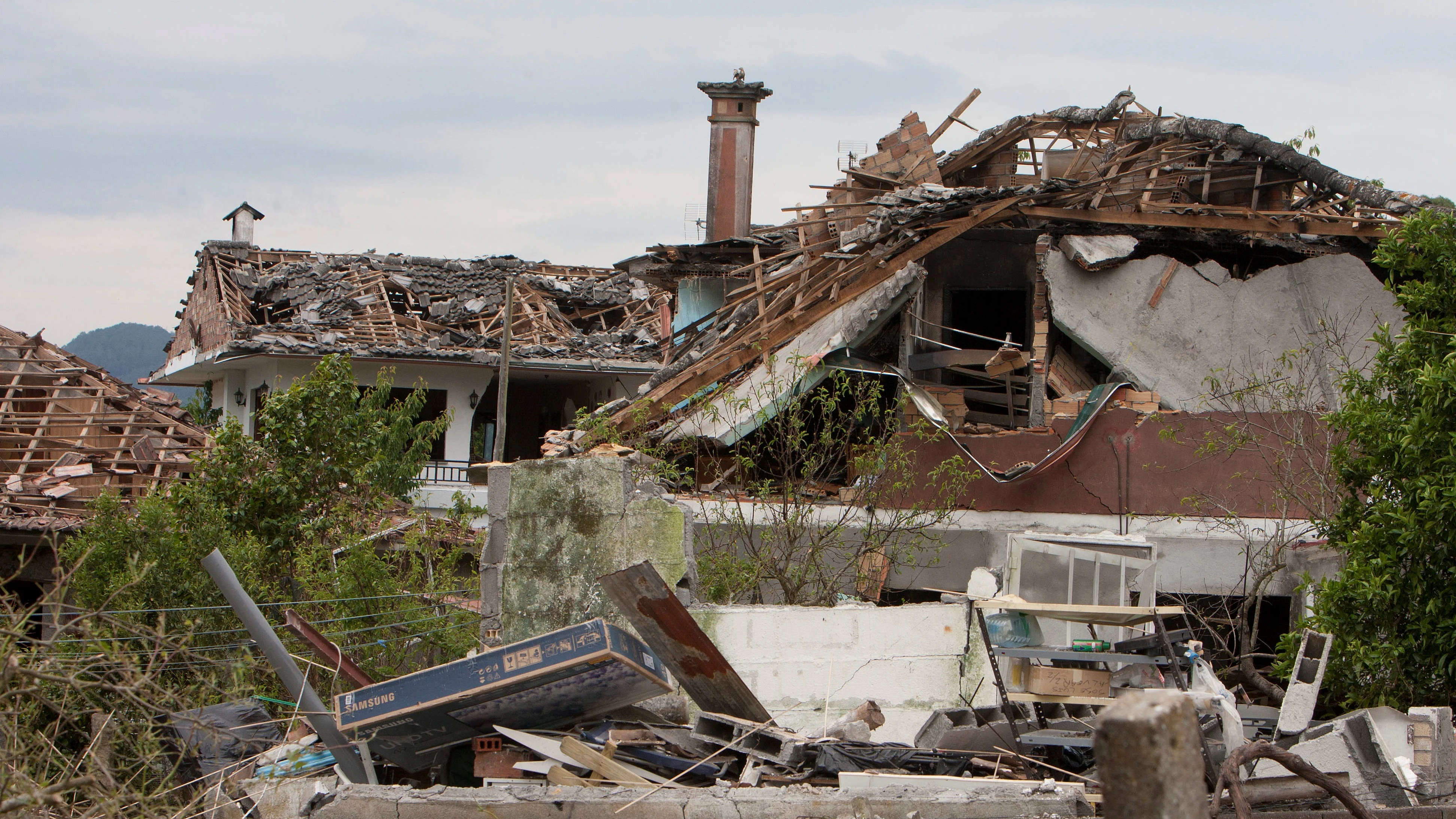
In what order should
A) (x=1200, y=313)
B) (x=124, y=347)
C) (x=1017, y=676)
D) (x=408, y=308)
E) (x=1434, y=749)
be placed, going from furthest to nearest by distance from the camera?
(x=124, y=347), (x=408, y=308), (x=1200, y=313), (x=1017, y=676), (x=1434, y=749)

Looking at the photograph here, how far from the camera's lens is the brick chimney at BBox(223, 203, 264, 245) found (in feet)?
92.5

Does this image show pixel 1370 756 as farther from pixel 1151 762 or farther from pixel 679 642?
pixel 1151 762

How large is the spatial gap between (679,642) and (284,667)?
7.62ft

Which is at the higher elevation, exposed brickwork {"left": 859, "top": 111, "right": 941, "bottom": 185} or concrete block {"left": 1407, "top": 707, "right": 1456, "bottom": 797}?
exposed brickwork {"left": 859, "top": 111, "right": 941, "bottom": 185}

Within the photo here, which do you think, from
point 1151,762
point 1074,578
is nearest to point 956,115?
point 1074,578

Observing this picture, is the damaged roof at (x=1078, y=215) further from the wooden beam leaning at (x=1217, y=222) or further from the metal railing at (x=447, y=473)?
the metal railing at (x=447, y=473)

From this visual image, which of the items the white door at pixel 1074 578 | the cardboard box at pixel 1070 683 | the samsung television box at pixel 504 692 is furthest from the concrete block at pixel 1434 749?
the samsung television box at pixel 504 692

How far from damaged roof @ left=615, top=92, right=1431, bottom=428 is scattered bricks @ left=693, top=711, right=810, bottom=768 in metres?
4.61

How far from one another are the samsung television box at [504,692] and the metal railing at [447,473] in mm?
14711

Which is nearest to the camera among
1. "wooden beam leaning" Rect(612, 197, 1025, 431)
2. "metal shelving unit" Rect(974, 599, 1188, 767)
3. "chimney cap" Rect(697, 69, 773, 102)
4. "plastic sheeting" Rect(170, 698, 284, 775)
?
"metal shelving unit" Rect(974, 599, 1188, 767)

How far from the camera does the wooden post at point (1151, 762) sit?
1.73 metres

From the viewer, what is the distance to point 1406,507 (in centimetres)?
805

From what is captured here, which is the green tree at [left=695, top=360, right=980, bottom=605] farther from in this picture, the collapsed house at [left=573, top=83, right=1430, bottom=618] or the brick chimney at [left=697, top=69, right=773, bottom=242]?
the brick chimney at [left=697, top=69, right=773, bottom=242]

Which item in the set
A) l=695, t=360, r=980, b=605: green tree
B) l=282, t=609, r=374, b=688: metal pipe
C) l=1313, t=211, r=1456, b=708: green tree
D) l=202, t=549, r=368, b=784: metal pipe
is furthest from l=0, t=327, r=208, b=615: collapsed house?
l=1313, t=211, r=1456, b=708: green tree
